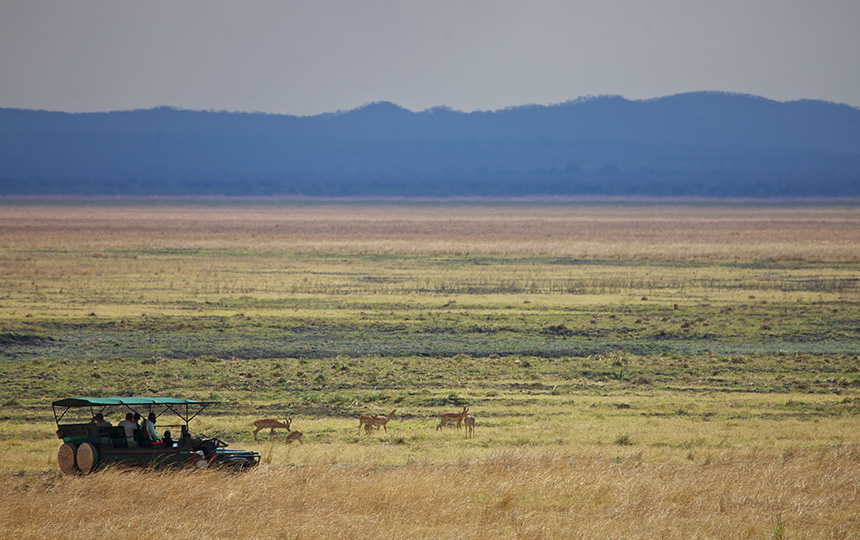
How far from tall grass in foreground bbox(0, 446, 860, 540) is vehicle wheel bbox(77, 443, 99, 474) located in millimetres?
297

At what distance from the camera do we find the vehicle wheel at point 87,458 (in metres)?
13.6

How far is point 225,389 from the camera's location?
23406 mm

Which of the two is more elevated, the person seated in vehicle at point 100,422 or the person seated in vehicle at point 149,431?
the person seated in vehicle at point 100,422

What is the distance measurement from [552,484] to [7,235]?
88.2 meters

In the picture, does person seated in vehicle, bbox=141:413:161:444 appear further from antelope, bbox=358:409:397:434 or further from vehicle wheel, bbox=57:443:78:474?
antelope, bbox=358:409:397:434

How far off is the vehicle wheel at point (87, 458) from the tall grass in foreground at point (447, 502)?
297 mm

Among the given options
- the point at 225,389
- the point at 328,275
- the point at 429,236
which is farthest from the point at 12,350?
the point at 429,236

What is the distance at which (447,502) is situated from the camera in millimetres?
13477

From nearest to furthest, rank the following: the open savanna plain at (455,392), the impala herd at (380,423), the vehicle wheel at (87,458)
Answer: the open savanna plain at (455,392) → the vehicle wheel at (87,458) → the impala herd at (380,423)

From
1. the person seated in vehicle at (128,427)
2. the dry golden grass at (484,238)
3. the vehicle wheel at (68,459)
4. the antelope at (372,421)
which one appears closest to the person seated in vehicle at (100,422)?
the person seated in vehicle at (128,427)

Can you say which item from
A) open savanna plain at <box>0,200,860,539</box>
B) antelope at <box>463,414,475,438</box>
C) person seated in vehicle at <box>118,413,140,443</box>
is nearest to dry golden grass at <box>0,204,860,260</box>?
open savanna plain at <box>0,200,860,539</box>

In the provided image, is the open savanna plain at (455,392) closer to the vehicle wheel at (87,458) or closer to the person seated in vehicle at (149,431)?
the vehicle wheel at (87,458)

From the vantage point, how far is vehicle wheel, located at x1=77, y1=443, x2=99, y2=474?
13586 mm

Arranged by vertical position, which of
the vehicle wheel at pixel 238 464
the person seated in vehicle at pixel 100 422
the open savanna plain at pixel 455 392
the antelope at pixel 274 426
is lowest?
the open savanna plain at pixel 455 392
